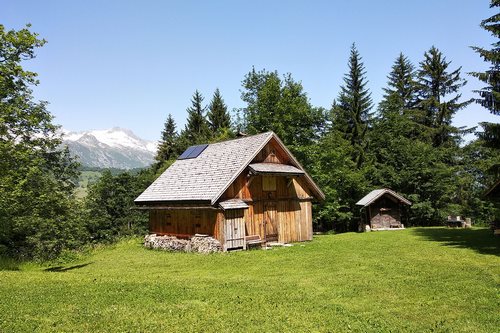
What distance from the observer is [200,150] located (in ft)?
110

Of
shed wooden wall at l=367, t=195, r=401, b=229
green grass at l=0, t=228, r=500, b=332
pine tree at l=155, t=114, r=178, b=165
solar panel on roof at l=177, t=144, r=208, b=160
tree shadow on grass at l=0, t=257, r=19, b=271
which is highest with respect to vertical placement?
pine tree at l=155, t=114, r=178, b=165

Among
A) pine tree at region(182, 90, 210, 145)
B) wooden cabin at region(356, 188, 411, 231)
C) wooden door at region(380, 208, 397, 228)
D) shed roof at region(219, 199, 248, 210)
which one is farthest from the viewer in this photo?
pine tree at region(182, 90, 210, 145)

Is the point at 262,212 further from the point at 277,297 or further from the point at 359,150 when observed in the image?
the point at 359,150

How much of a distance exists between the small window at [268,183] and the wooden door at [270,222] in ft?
3.66

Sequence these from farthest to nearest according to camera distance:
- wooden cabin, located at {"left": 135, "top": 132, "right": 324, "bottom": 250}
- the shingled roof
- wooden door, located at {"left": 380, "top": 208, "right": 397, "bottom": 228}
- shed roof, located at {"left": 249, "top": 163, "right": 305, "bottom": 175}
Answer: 1. wooden door, located at {"left": 380, "top": 208, "right": 397, "bottom": 228}
2. shed roof, located at {"left": 249, "top": 163, "right": 305, "bottom": 175}
3. the shingled roof
4. wooden cabin, located at {"left": 135, "top": 132, "right": 324, "bottom": 250}

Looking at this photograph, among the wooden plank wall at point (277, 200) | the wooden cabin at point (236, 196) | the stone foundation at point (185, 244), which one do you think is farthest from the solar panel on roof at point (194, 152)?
the stone foundation at point (185, 244)

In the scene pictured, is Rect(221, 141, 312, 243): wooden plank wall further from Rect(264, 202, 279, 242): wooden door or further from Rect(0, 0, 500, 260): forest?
Rect(0, 0, 500, 260): forest

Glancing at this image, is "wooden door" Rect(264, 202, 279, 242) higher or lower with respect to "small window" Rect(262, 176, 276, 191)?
lower

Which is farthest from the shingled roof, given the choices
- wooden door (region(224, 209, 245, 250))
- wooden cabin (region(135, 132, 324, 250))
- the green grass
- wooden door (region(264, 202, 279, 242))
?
the green grass

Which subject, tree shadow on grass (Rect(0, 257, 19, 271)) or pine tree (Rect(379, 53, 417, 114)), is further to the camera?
pine tree (Rect(379, 53, 417, 114))

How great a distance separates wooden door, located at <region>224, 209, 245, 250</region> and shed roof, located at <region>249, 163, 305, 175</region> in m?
3.10

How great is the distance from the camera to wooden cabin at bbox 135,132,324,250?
26.2m

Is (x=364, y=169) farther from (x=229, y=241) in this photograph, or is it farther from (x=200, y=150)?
(x=229, y=241)

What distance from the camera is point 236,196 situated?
1064 inches
